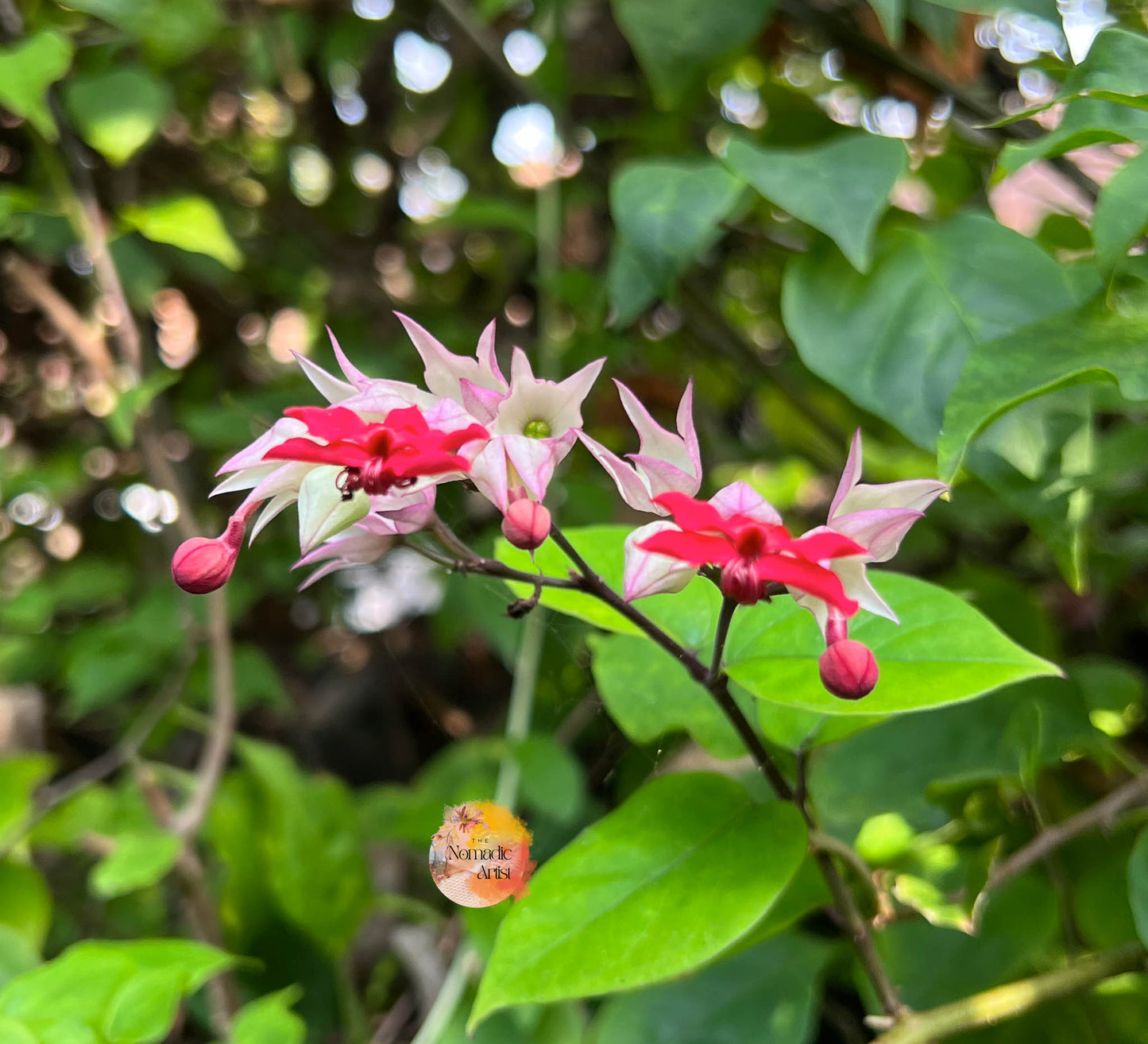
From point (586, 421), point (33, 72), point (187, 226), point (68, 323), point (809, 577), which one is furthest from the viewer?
point (586, 421)

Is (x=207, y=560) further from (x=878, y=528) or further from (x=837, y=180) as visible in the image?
(x=837, y=180)

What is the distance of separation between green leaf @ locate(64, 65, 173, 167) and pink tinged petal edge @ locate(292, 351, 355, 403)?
50 cm

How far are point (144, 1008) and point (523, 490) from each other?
0.34 metres

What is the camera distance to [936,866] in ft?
1.70

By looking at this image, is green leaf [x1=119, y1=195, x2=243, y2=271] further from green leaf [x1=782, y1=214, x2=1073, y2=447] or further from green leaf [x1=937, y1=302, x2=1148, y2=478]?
green leaf [x1=937, y1=302, x2=1148, y2=478]

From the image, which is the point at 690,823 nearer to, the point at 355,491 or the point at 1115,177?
the point at 355,491

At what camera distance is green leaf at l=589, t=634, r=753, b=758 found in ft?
1.42

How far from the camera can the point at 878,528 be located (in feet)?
0.95

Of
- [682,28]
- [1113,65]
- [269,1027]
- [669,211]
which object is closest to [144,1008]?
[269,1027]

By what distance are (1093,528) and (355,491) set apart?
0.74 meters

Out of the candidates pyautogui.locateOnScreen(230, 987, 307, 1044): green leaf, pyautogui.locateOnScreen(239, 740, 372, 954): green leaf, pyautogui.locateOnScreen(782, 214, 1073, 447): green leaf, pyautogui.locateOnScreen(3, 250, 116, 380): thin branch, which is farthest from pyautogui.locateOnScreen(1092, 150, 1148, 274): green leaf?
pyautogui.locateOnScreen(3, 250, 116, 380): thin branch

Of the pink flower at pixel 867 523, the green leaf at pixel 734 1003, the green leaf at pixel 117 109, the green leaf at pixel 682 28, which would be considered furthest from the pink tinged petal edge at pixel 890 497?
the green leaf at pixel 117 109

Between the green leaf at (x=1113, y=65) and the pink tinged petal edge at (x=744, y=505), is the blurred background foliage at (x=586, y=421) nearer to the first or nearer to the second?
the green leaf at (x=1113, y=65)

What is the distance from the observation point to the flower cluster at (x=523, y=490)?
0.28 meters
